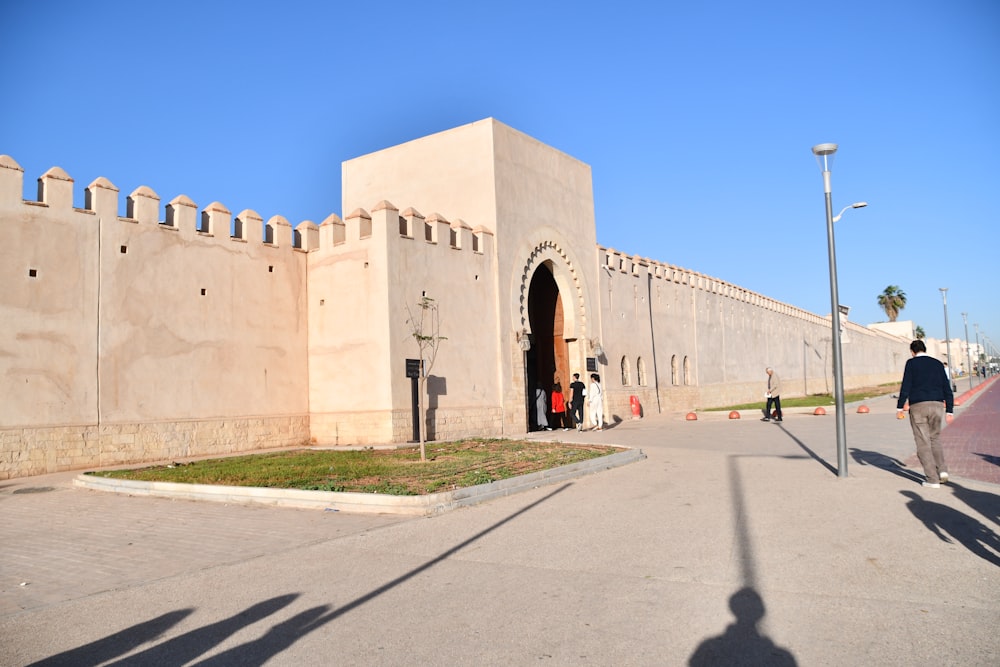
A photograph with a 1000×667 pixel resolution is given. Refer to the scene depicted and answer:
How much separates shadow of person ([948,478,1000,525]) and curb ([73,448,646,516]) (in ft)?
17.2

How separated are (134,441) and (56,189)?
18.0 ft

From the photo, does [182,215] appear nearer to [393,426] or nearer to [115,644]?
[393,426]

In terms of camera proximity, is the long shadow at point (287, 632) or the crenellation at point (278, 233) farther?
the crenellation at point (278, 233)

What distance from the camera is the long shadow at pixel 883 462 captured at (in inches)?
434

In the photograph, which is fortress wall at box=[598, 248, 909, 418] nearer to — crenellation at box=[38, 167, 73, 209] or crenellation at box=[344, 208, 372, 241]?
crenellation at box=[344, 208, 372, 241]

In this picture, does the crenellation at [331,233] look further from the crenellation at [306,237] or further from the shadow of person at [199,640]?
the shadow of person at [199,640]

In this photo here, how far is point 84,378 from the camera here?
15.8m

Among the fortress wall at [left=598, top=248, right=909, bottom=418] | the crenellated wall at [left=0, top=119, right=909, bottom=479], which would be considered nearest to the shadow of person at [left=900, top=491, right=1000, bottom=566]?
the crenellated wall at [left=0, top=119, right=909, bottom=479]

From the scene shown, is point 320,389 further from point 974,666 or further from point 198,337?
point 974,666

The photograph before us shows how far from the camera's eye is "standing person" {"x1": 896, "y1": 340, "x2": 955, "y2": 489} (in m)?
9.84

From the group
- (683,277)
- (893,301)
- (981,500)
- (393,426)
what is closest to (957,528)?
(981,500)

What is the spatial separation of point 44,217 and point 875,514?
15.7 m

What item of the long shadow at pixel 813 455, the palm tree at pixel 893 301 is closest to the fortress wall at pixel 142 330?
the long shadow at pixel 813 455

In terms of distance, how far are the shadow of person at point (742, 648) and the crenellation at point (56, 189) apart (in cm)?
1574
